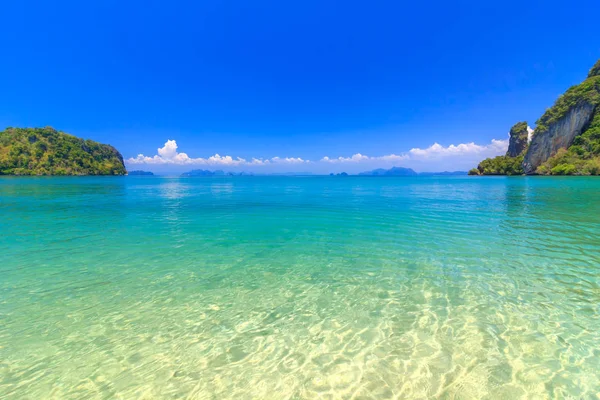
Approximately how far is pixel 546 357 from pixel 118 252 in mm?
15438

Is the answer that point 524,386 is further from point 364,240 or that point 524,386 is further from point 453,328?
point 364,240

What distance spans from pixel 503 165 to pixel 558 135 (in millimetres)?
51635

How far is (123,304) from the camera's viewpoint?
744 cm

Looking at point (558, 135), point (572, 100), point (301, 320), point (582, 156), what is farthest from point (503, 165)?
point (301, 320)

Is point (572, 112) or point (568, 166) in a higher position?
point (572, 112)

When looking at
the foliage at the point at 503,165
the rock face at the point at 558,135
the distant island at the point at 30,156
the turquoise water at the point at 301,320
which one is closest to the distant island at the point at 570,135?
the rock face at the point at 558,135

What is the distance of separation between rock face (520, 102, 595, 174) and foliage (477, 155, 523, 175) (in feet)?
78.6

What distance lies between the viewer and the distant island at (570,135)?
374 feet

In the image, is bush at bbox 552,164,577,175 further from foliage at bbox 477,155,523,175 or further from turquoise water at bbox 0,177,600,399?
turquoise water at bbox 0,177,600,399

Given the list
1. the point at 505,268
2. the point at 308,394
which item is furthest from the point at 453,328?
the point at 505,268

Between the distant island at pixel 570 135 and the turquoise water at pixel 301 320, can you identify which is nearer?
the turquoise water at pixel 301 320

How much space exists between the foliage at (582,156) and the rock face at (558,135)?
3177 millimetres

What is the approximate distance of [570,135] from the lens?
4884 inches

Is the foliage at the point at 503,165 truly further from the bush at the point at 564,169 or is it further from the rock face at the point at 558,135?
the bush at the point at 564,169
